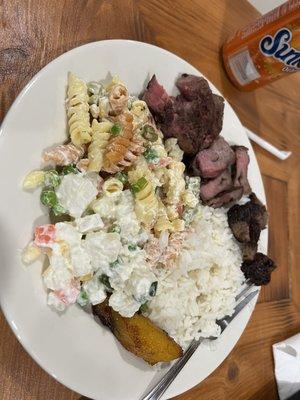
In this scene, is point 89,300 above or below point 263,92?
below

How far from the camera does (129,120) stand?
0.96 meters

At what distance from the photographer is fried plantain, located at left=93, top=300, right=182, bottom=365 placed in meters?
0.95

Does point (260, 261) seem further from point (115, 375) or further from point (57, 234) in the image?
point (57, 234)

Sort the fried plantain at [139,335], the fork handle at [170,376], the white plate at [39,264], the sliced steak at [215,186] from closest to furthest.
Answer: the white plate at [39,264]
the fried plantain at [139,335]
the fork handle at [170,376]
the sliced steak at [215,186]

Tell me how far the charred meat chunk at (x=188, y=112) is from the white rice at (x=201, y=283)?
19 centimetres

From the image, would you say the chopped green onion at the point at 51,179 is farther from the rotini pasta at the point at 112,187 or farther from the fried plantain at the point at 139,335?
the fried plantain at the point at 139,335

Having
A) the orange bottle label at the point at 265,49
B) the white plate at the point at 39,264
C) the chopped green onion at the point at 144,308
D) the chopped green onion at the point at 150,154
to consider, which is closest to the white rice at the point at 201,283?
the chopped green onion at the point at 144,308

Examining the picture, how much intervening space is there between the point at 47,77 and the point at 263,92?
2.97 ft

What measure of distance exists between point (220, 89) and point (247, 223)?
18.2 inches

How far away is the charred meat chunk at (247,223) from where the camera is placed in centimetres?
121

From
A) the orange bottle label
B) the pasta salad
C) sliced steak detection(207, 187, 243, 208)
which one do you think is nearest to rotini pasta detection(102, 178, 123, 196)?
the pasta salad

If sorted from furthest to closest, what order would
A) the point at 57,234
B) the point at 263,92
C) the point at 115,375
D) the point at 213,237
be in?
the point at 263,92, the point at 213,237, the point at 115,375, the point at 57,234

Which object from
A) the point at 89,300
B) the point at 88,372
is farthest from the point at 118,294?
the point at 88,372

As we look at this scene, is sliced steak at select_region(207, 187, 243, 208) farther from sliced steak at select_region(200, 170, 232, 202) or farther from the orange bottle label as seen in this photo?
the orange bottle label
